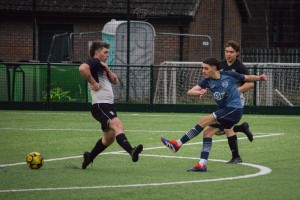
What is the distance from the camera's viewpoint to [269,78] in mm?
23875

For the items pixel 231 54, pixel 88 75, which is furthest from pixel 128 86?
pixel 88 75

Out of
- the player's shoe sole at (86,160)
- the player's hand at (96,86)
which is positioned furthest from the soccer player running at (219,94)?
the player's hand at (96,86)

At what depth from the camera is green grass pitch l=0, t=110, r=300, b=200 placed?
9.19 metres

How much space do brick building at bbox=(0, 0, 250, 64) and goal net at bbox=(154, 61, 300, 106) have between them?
4.94m

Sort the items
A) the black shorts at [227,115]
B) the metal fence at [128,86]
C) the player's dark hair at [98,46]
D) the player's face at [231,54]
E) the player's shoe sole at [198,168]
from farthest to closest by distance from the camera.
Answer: the metal fence at [128,86]
the player's face at [231,54]
the black shorts at [227,115]
the player's dark hair at [98,46]
the player's shoe sole at [198,168]

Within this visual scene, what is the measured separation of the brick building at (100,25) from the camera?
30.3 meters

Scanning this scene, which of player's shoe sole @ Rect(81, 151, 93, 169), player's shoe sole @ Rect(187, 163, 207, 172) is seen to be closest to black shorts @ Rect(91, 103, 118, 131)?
player's shoe sole @ Rect(81, 151, 93, 169)

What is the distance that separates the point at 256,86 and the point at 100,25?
1080 centimetres

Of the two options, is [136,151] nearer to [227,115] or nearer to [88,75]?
[88,75]

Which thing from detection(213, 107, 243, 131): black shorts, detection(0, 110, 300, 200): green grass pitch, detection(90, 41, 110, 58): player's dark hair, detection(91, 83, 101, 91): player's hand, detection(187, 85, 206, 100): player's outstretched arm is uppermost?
detection(90, 41, 110, 58): player's dark hair

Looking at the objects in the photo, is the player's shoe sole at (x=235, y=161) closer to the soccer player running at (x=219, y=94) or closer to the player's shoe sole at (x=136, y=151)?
the soccer player running at (x=219, y=94)

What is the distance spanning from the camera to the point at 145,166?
11.8m

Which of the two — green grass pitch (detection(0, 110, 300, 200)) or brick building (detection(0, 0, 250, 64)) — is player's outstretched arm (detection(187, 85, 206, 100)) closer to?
green grass pitch (detection(0, 110, 300, 200))

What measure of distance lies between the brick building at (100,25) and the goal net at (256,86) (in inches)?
194
